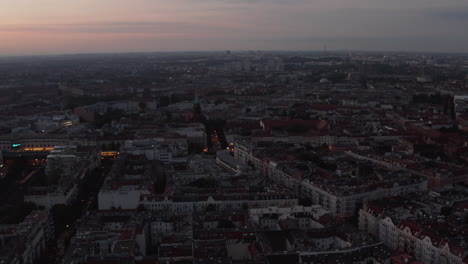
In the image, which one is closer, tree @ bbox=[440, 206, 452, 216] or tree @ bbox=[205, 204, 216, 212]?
tree @ bbox=[440, 206, 452, 216]

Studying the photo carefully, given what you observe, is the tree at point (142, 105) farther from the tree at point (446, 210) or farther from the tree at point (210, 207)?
the tree at point (446, 210)

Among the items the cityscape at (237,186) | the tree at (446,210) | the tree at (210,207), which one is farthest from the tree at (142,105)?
the tree at (446,210)

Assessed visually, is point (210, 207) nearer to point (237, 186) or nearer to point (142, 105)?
point (237, 186)

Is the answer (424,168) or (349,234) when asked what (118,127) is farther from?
(349,234)

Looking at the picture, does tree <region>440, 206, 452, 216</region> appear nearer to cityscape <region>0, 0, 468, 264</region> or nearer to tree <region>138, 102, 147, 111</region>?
cityscape <region>0, 0, 468, 264</region>

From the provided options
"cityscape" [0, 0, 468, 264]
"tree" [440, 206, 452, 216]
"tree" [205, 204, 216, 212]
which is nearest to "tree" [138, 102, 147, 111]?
"cityscape" [0, 0, 468, 264]

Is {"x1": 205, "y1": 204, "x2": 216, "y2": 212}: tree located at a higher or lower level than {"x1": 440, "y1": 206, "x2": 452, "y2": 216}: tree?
lower

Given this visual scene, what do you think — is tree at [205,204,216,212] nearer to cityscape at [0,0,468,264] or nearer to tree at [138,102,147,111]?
cityscape at [0,0,468,264]

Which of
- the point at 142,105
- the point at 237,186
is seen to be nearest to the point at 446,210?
the point at 237,186

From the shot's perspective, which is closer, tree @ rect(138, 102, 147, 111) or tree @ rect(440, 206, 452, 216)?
tree @ rect(440, 206, 452, 216)

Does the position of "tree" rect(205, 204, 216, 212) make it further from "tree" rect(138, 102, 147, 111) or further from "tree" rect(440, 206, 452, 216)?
"tree" rect(138, 102, 147, 111)

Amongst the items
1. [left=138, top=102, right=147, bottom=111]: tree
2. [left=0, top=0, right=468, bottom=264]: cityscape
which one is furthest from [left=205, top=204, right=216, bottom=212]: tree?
→ [left=138, top=102, right=147, bottom=111]: tree

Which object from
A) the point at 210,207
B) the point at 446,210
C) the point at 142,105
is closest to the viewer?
the point at 446,210
